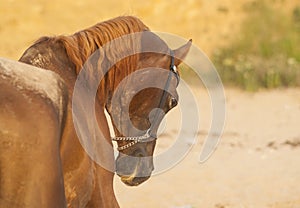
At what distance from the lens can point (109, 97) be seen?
13.7 feet

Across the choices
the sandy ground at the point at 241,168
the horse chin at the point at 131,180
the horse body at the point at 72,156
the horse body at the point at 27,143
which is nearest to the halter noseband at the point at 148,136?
the horse chin at the point at 131,180

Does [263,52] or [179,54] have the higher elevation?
[179,54]

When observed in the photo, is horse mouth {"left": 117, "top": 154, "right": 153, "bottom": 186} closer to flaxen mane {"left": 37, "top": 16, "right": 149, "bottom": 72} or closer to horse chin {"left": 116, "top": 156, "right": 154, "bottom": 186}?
horse chin {"left": 116, "top": 156, "right": 154, "bottom": 186}

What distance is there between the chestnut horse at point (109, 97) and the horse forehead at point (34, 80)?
0.45ft

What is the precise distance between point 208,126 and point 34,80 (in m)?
7.33

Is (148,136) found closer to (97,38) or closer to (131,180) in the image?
(131,180)

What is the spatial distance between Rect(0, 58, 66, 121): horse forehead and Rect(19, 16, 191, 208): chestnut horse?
0.14 meters

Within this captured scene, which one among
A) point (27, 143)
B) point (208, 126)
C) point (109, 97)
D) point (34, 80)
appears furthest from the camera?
point (208, 126)

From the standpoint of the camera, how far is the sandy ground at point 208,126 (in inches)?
293

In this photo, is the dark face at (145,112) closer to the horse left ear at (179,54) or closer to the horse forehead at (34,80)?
the horse left ear at (179,54)

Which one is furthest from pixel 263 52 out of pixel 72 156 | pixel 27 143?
pixel 27 143

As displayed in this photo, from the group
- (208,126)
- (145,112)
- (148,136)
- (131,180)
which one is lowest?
(208,126)

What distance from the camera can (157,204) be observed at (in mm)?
7137

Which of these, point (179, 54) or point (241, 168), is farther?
point (241, 168)
